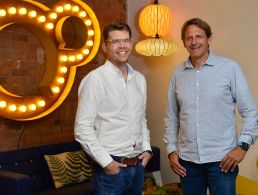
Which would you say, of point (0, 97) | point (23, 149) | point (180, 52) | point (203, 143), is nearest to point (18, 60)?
point (0, 97)

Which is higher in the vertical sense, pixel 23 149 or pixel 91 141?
pixel 91 141

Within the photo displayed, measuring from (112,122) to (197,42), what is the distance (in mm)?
626

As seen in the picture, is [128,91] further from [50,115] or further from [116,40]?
[50,115]

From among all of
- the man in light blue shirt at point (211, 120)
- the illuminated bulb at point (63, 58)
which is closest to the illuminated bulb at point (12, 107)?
the illuminated bulb at point (63, 58)

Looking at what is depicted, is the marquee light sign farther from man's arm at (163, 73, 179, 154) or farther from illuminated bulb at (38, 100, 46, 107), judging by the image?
man's arm at (163, 73, 179, 154)

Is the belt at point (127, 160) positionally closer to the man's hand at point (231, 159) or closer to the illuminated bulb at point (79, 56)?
the man's hand at point (231, 159)

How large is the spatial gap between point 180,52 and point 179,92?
172cm

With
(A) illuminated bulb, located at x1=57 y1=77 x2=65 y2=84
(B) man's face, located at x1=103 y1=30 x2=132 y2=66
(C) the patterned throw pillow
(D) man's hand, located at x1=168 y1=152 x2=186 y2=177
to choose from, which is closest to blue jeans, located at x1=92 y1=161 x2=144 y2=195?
(D) man's hand, located at x1=168 y1=152 x2=186 y2=177

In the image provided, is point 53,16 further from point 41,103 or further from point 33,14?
point 41,103

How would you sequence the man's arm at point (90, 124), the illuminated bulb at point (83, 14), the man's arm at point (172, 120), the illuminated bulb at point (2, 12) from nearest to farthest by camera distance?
the man's arm at point (90, 124) → the man's arm at point (172, 120) → the illuminated bulb at point (2, 12) → the illuminated bulb at point (83, 14)

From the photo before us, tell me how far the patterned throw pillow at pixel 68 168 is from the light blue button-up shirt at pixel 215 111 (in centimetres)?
143

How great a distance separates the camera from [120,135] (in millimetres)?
1866

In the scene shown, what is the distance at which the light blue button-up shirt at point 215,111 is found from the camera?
195 cm

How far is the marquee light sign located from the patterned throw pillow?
1.33ft
